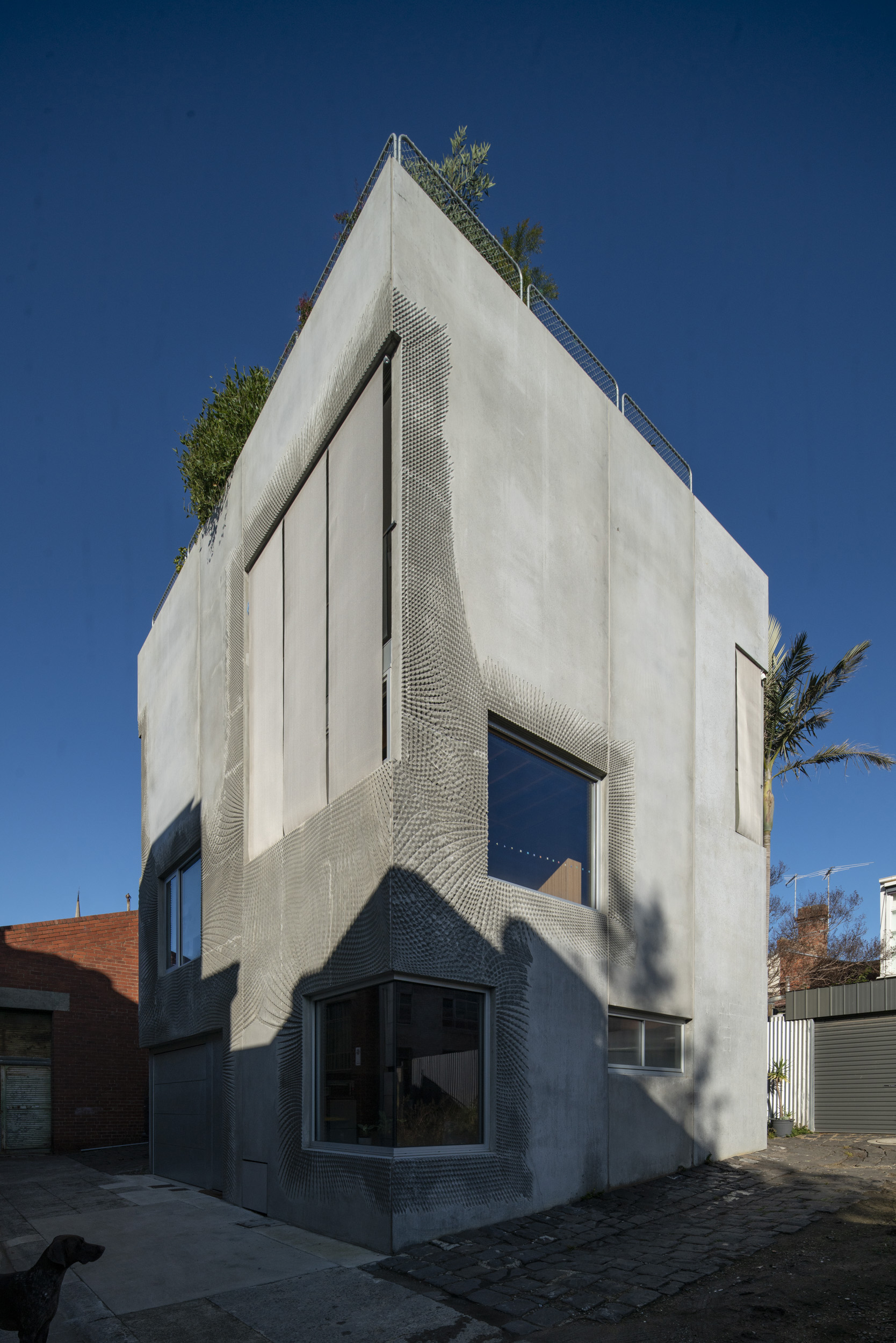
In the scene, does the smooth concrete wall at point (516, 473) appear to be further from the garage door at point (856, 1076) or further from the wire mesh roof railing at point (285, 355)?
the garage door at point (856, 1076)

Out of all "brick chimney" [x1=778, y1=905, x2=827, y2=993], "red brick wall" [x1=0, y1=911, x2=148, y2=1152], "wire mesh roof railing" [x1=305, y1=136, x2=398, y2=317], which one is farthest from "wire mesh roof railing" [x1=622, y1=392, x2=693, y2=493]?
"brick chimney" [x1=778, y1=905, x2=827, y2=993]

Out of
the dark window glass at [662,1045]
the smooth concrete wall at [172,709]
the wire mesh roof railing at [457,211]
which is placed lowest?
the dark window glass at [662,1045]

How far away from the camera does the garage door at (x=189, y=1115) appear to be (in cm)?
1294

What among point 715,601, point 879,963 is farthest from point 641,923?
point 879,963

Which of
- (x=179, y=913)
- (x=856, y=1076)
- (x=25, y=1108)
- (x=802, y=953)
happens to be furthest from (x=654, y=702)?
(x=802, y=953)

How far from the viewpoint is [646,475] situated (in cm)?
1348

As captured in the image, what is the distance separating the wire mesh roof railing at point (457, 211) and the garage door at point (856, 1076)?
1380cm

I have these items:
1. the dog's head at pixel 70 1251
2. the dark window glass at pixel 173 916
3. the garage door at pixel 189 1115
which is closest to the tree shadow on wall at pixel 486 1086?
the garage door at pixel 189 1115

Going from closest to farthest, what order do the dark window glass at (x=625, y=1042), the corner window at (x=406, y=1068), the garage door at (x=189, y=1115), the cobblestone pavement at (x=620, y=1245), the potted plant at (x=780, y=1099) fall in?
the cobblestone pavement at (x=620, y=1245) < the corner window at (x=406, y=1068) < the dark window glass at (x=625, y=1042) < the garage door at (x=189, y=1115) < the potted plant at (x=780, y=1099)

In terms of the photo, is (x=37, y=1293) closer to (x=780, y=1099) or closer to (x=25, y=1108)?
(x=780, y=1099)

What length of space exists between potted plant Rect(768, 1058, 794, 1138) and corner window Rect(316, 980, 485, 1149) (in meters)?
9.56

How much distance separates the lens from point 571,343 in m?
12.4

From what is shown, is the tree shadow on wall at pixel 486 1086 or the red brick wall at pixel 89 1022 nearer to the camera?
the tree shadow on wall at pixel 486 1086

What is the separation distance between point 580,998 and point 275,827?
4093mm
